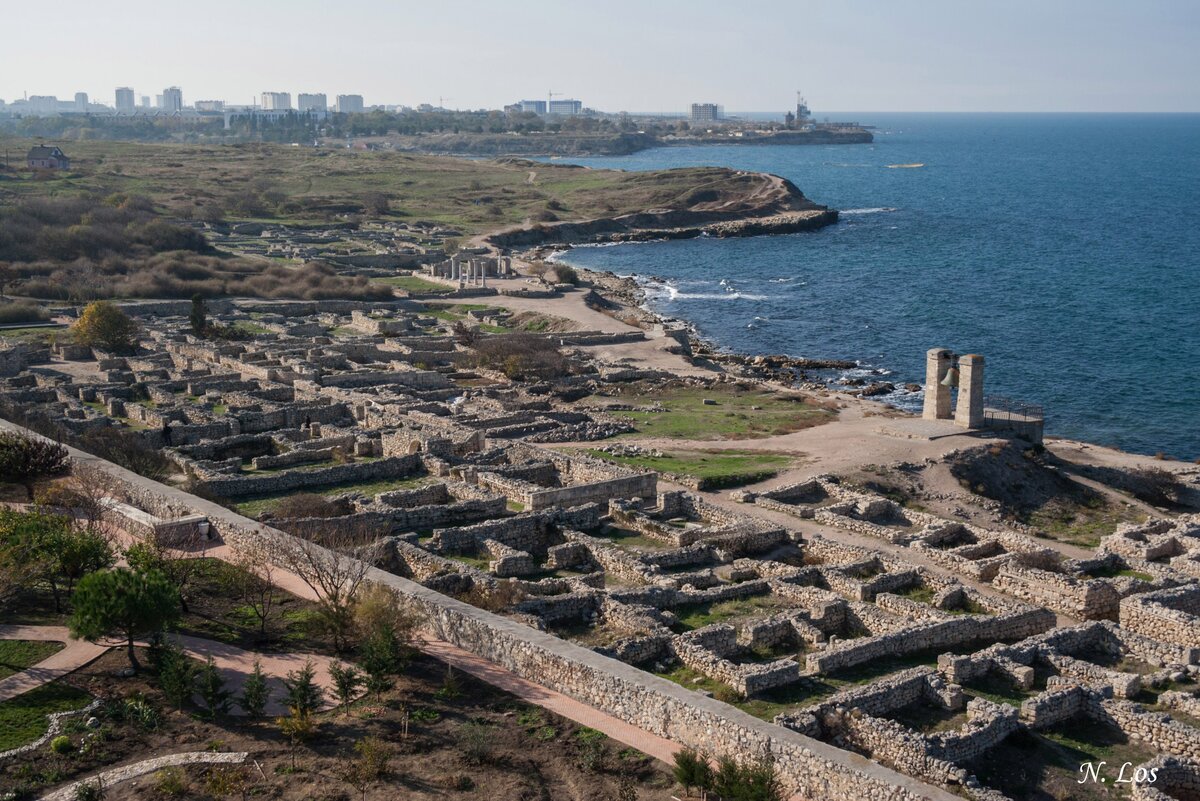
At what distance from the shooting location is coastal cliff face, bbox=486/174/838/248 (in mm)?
118000

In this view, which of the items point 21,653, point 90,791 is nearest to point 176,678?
point 90,791

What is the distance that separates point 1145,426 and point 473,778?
45469mm

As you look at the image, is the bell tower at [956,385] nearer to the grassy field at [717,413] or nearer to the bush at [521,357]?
the grassy field at [717,413]

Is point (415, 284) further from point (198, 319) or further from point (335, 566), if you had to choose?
point (335, 566)

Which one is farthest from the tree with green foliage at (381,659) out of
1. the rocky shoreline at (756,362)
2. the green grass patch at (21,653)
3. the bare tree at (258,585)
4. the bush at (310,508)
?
the rocky shoreline at (756,362)

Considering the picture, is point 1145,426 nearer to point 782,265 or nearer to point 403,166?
point 782,265

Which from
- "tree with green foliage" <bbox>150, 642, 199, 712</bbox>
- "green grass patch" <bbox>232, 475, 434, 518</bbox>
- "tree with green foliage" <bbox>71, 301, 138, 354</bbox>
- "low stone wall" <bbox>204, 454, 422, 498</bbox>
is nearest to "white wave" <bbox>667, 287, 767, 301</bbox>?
"tree with green foliage" <bbox>71, 301, 138, 354</bbox>

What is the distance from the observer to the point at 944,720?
66.3 feet

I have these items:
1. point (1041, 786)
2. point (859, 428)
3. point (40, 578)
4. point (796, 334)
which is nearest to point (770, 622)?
point (1041, 786)

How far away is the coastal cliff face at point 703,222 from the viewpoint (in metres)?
118

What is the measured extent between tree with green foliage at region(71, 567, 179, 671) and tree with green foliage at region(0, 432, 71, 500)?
33.8ft

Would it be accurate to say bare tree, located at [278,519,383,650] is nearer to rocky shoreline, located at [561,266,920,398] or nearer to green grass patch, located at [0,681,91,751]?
green grass patch, located at [0,681,91,751]

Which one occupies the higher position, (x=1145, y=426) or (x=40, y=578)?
(x=40, y=578)

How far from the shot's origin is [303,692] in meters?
18.0
